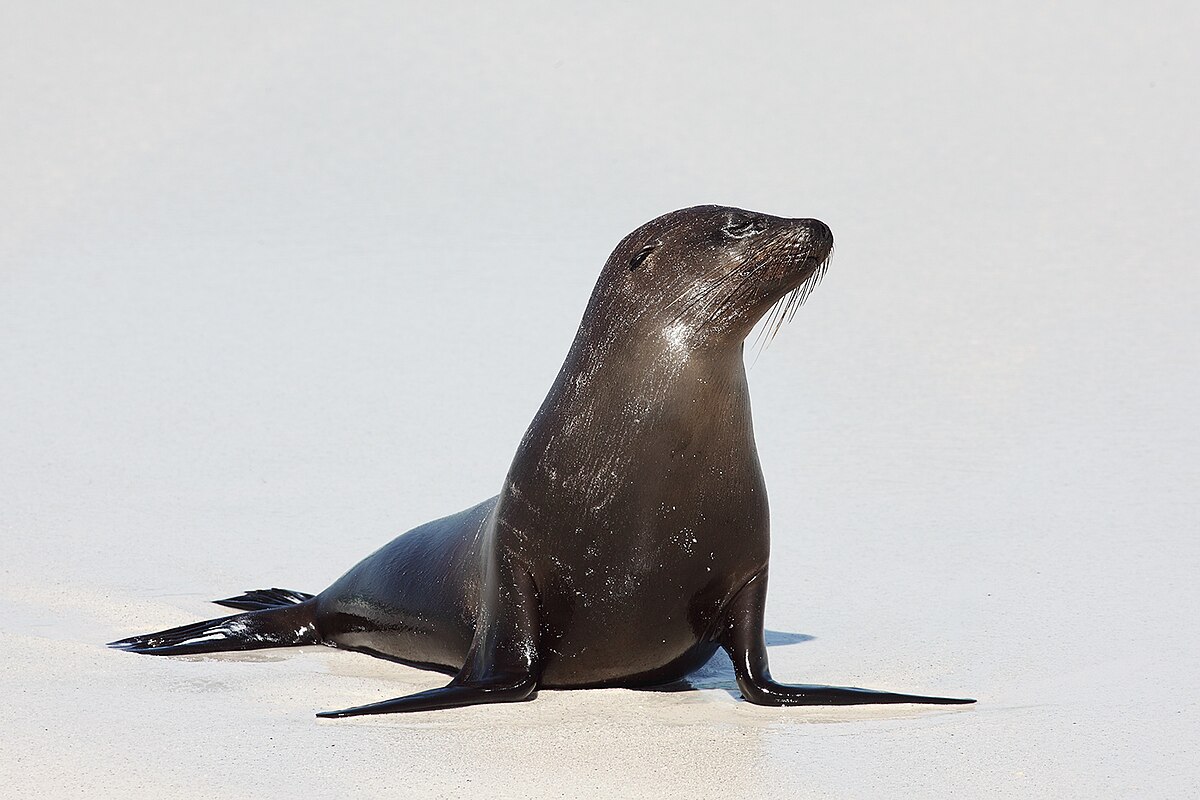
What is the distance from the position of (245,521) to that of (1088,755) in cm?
564

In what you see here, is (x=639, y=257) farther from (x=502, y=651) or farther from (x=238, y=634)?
(x=238, y=634)

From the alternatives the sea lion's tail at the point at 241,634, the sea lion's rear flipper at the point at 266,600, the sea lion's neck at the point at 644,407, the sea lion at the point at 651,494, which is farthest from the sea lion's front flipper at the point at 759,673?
the sea lion's rear flipper at the point at 266,600

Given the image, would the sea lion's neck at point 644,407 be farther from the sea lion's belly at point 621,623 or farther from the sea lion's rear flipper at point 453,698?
the sea lion's rear flipper at point 453,698

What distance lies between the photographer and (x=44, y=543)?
9.04m

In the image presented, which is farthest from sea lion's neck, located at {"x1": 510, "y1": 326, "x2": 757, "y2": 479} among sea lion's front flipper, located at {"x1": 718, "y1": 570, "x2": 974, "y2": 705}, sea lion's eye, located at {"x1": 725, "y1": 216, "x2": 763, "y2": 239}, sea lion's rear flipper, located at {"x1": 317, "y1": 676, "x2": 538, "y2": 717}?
sea lion's rear flipper, located at {"x1": 317, "y1": 676, "x2": 538, "y2": 717}

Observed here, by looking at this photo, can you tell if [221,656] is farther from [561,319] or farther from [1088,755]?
[561,319]

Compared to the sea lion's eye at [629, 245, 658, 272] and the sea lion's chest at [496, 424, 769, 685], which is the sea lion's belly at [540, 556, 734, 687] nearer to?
the sea lion's chest at [496, 424, 769, 685]

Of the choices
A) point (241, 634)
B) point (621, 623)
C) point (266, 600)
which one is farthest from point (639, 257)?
point (266, 600)

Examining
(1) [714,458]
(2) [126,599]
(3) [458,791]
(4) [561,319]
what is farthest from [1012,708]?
(4) [561,319]

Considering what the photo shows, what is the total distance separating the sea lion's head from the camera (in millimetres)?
6352

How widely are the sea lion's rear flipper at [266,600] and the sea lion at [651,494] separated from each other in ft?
5.47

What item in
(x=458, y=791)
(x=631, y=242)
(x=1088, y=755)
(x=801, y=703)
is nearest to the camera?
(x=458, y=791)

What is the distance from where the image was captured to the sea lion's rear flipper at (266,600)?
7.97 metres

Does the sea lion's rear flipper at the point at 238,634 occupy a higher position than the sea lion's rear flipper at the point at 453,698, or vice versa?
the sea lion's rear flipper at the point at 238,634
